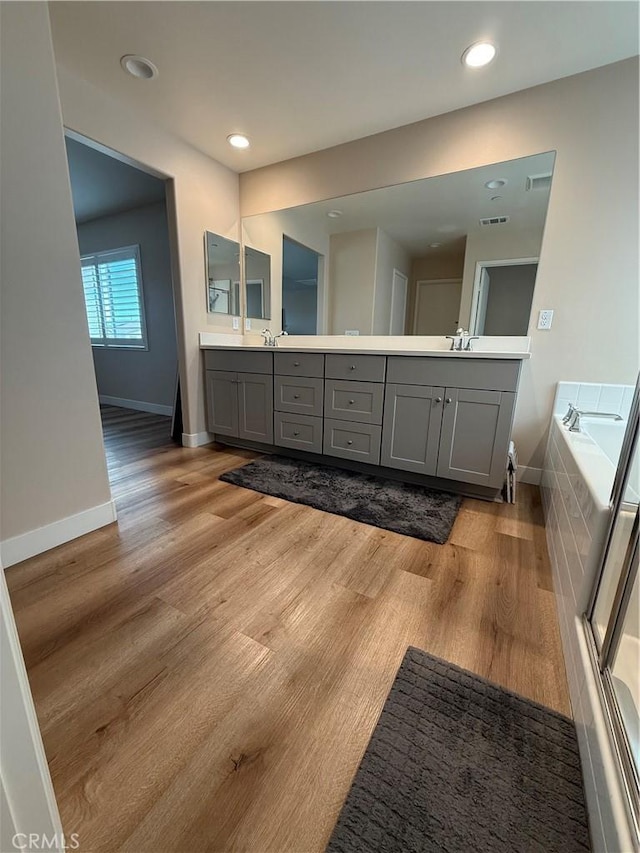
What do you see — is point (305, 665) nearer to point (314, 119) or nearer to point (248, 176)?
point (314, 119)

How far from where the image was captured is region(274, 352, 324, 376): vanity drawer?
243 cm

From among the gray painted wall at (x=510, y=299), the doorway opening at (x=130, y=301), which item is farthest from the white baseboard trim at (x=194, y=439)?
the gray painted wall at (x=510, y=299)

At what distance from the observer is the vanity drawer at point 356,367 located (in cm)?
221

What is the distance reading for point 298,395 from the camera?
255 cm

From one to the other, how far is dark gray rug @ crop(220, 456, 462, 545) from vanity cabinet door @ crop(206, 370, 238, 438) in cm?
52

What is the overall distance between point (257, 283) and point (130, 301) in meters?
2.29

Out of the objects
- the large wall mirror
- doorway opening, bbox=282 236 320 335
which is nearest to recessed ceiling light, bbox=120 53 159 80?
the large wall mirror

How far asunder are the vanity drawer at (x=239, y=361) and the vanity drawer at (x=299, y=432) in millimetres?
398

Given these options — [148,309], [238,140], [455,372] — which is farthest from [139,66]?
[148,309]

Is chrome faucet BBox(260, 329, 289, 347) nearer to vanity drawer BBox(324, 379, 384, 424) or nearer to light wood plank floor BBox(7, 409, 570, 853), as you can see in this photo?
vanity drawer BBox(324, 379, 384, 424)

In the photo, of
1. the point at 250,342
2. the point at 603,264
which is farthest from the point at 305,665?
the point at 250,342

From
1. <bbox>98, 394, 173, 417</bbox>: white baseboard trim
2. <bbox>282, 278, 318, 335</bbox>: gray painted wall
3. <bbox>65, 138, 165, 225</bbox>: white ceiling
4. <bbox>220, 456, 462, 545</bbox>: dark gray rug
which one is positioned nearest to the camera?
<bbox>220, 456, 462, 545</bbox>: dark gray rug

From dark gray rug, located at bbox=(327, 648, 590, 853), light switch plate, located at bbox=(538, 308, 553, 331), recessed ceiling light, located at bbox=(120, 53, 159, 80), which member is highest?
recessed ceiling light, located at bbox=(120, 53, 159, 80)

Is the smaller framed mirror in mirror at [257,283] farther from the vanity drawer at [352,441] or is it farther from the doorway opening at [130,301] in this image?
the vanity drawer at [352,441]
